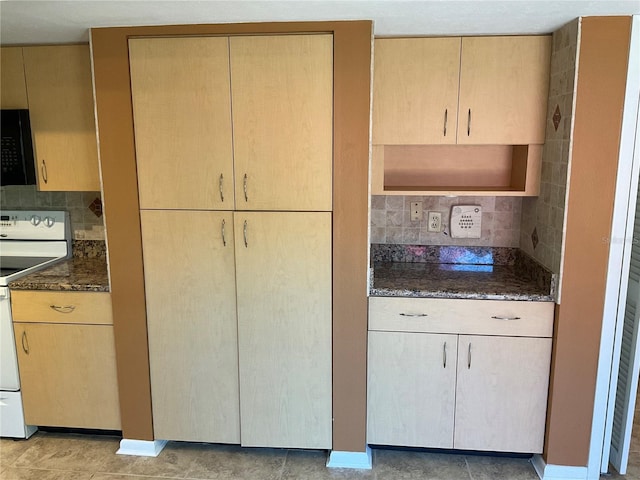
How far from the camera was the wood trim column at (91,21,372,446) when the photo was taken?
80.9 inches

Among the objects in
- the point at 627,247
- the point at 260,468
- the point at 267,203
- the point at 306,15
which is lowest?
the point at 260,468

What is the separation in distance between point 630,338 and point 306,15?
203 centimetres

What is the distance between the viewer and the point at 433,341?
2.25 m

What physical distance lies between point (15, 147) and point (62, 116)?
0.90 feet

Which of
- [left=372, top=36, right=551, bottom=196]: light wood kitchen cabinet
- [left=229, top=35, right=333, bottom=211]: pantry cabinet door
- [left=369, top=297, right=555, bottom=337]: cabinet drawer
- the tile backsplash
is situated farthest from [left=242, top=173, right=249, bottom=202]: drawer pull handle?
the tile backsplash

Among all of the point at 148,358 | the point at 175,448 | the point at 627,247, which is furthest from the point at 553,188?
the point at 175,448

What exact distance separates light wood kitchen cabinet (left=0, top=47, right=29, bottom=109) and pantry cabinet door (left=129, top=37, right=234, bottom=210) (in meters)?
0.73

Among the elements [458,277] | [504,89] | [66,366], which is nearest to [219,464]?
[66,366]

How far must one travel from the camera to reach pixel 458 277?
2.45 meters

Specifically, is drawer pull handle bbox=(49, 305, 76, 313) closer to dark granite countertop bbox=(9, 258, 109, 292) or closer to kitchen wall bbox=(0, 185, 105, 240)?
dark granite countertop bbox=(9, 258, 109, 292)

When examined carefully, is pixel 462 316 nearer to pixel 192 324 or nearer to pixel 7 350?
pixel 192 324

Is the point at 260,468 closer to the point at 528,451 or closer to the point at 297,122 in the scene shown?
the point at 528,451

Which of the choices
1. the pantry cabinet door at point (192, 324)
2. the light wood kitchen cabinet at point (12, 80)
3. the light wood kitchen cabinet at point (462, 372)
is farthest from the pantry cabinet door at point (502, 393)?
the light wood kitchen cabinet at point (12, 80)

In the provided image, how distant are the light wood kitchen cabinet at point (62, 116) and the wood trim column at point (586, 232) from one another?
7.39ft
